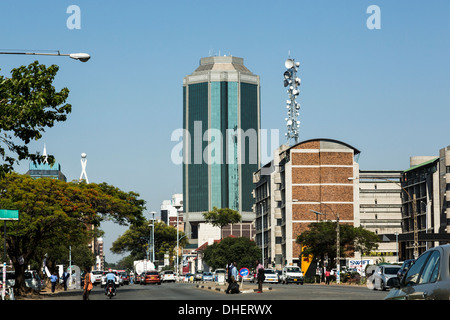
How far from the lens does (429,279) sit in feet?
35.0

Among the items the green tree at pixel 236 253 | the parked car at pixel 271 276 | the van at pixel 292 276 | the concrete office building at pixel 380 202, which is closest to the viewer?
the van at pixel 292 276

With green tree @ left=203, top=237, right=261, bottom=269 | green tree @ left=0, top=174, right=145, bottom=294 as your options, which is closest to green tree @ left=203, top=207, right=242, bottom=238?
green tree @ left=203, top=237, right=261, bottom=269

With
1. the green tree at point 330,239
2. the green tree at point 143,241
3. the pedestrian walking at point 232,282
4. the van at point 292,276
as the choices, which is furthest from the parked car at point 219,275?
the green tree at point 143,241

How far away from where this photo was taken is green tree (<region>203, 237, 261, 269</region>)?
129 m

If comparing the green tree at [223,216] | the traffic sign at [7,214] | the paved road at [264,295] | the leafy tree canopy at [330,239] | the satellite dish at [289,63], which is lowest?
the paved road at [264,295]

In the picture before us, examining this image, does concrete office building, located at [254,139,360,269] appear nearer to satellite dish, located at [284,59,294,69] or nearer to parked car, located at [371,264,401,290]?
satellite dish, located at [284,59,294,69]

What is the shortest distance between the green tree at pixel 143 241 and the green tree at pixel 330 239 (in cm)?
6887

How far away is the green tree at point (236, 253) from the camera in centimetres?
12888

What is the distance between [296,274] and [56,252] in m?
24.5

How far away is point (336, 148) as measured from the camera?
12181 centimetres

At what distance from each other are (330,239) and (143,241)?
83475mm

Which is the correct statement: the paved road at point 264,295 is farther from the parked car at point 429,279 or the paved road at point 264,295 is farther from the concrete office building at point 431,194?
the concrete office building at point 431,194
